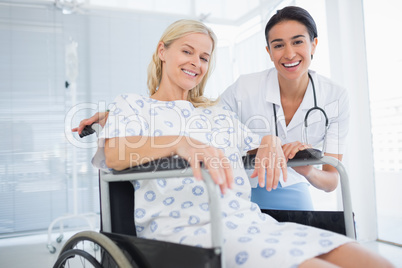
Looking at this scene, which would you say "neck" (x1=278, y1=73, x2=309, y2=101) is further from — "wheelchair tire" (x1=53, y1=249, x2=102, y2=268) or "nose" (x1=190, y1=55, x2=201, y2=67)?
"wheelchair tire" (x1=53, y1=249, x2=102, y2=268)

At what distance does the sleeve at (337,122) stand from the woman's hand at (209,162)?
0.86 metres

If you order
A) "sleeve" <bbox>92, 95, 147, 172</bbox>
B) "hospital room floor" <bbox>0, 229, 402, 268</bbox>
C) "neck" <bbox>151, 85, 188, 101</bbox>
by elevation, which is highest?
"neck" <bbox>151, 85, 188, 101</bbox>

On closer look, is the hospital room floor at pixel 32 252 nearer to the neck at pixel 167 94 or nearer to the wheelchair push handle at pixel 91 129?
the wheelchair push handle at pixel 91 129

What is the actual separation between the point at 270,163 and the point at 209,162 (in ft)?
0.92

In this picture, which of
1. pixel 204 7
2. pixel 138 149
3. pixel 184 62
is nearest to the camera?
pixel 138 149

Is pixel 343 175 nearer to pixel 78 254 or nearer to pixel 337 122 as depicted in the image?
pixel 337 122

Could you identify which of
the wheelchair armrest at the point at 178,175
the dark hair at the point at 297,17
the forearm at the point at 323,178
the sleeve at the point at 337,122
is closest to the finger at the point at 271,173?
the wheelchair armrest at the point at 178,175

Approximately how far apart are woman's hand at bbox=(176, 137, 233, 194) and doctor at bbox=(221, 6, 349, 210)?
2.31 ft

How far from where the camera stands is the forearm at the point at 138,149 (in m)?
0.89

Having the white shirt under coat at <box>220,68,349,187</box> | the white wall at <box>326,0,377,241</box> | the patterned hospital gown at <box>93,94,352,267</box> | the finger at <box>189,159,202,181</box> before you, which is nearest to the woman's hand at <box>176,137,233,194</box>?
the finger at <box>189,159,202,181</box>

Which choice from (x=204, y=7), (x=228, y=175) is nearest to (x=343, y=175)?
(x=228, y=175)

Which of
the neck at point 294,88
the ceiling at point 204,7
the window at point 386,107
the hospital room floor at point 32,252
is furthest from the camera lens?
the ceiling at point 204,7

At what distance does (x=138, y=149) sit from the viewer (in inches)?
36.2

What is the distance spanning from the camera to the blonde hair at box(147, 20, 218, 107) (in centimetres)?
128
